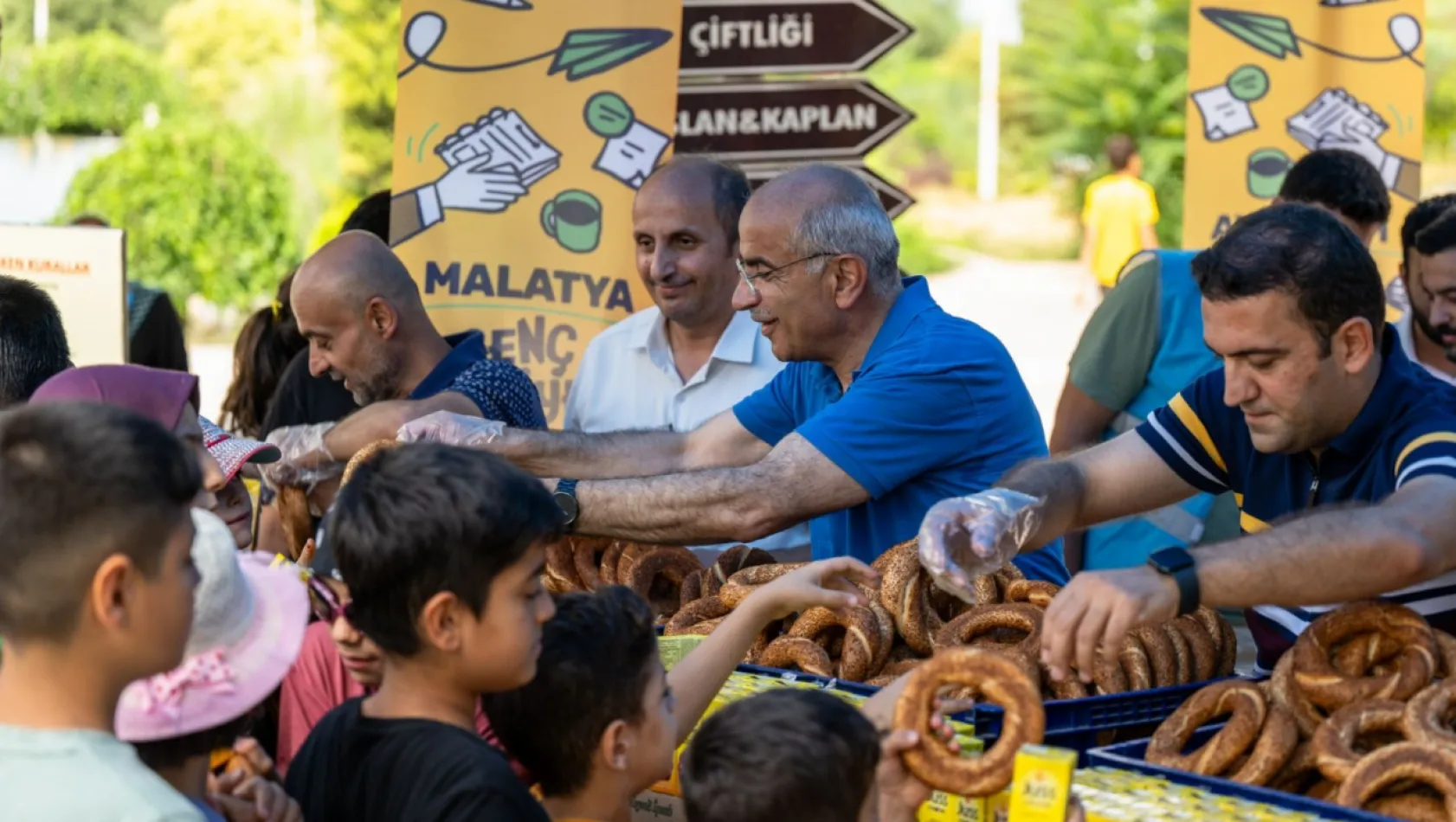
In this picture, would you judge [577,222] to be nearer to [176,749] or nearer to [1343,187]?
[1343,187]

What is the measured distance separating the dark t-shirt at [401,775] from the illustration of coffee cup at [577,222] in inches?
146

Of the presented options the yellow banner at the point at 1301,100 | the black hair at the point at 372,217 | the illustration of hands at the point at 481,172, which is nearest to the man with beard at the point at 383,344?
the illustration of hands at the point at 481,172

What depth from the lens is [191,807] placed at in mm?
2029

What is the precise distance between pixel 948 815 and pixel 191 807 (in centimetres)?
119

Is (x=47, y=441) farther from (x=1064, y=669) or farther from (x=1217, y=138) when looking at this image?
(x=1217, y=138)

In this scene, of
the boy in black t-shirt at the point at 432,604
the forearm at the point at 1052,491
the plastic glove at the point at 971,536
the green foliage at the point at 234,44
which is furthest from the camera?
the green foliage at the point at 234,44

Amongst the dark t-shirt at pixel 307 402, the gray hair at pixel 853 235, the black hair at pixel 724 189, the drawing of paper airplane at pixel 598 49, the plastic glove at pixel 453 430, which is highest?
the drawing of paper airplane at pixel 598 49

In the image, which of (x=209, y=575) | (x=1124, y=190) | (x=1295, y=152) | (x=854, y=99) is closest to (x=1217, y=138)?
(x=1295, y=152)

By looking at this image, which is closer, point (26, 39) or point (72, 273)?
point (72, 273)

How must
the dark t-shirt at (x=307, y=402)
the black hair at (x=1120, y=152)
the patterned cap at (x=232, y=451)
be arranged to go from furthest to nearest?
the black hair at (x=1120, y=152) < the dark t-shirt at (x=307, y=402) < the patterned cap at (x=232, y=451)

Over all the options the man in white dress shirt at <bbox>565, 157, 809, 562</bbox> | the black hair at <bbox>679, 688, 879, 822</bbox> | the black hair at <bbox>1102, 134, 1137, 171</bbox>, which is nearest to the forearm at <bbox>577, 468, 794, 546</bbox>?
the man in white dress shirt at <bbox>565, 157, 809, 562</bbox>

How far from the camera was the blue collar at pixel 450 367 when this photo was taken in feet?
15.5

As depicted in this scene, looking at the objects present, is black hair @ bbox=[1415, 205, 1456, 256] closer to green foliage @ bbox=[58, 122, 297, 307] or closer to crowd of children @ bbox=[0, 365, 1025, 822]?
crowd of children @ bbox=[0, 365, 1025, 822]

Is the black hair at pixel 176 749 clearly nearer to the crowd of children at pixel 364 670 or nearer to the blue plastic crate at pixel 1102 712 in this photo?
the crowd of children at pixel 364 670
